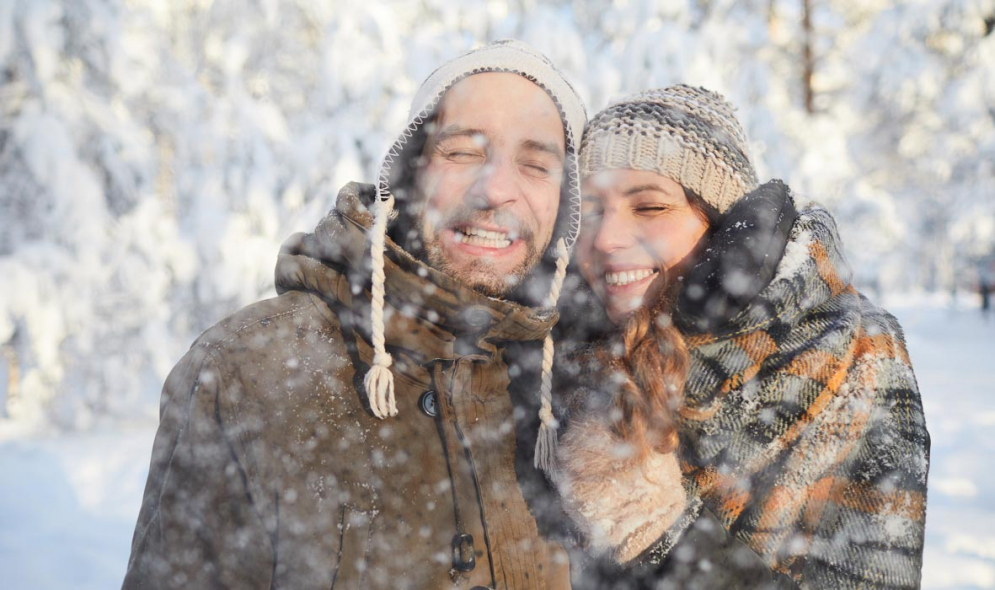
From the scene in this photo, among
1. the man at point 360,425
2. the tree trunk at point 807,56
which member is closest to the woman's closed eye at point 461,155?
the man at point 360,425

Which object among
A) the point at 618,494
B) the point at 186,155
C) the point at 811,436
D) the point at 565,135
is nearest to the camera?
the point at 618,494

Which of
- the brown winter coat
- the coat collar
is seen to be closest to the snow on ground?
the brown winter coat

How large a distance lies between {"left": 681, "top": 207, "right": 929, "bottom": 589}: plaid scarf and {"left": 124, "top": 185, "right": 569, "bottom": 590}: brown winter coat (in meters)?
0.56

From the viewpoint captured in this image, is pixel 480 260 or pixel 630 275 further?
pixel 630 275

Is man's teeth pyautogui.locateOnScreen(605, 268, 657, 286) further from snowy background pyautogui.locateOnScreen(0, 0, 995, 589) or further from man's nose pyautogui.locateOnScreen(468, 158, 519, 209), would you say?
snowy background pyautogui.locateOnScreen(0, 0, 995, 589)

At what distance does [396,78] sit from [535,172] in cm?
690

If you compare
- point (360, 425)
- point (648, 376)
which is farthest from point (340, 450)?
point (648, 376)

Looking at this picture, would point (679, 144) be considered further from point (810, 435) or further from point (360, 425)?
point (360, 425)

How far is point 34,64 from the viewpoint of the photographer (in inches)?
278

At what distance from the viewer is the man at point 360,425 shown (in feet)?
5.37

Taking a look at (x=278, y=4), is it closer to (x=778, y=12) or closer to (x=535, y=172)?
(x=535, y=172)

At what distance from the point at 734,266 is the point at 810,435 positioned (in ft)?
1.77

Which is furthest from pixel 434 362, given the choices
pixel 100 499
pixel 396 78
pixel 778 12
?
pixel 778 12

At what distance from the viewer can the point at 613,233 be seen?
214 centimetres
